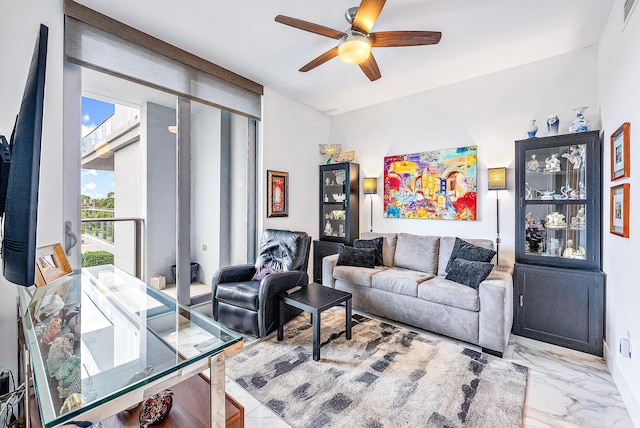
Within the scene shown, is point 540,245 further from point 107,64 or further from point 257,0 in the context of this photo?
point 107,64

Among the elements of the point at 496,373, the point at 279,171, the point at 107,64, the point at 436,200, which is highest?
the point at 107,64

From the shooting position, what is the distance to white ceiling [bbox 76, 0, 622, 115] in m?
2.33

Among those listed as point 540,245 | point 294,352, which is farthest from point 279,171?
point 540,245

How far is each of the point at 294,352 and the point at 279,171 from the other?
249 cm

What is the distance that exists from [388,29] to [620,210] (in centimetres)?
229

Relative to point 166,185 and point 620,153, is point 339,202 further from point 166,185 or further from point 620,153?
point 620,153

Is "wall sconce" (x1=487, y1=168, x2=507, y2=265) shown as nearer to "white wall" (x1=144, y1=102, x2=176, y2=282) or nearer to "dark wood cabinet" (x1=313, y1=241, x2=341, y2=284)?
"dark wood cabinet" (x1=313, y1=241, x2=341, y2=284)

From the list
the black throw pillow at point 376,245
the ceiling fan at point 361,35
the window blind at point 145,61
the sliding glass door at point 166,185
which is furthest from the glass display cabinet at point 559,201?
the window blind at point 145,61

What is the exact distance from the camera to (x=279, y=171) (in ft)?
13.8

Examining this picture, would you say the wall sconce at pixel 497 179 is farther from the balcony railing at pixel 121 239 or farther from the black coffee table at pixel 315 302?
the balcony railing at pixel 121 239

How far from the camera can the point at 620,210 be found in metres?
2.04

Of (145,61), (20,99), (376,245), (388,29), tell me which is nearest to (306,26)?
(388,29)

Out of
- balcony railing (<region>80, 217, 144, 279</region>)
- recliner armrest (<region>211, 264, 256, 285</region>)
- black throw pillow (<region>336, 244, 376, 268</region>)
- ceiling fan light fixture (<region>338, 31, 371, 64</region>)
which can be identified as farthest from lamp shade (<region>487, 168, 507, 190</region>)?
balcony railing (<region>80, 217, 144, 279</region>)

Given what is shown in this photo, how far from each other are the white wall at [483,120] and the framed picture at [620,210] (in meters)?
1.11
